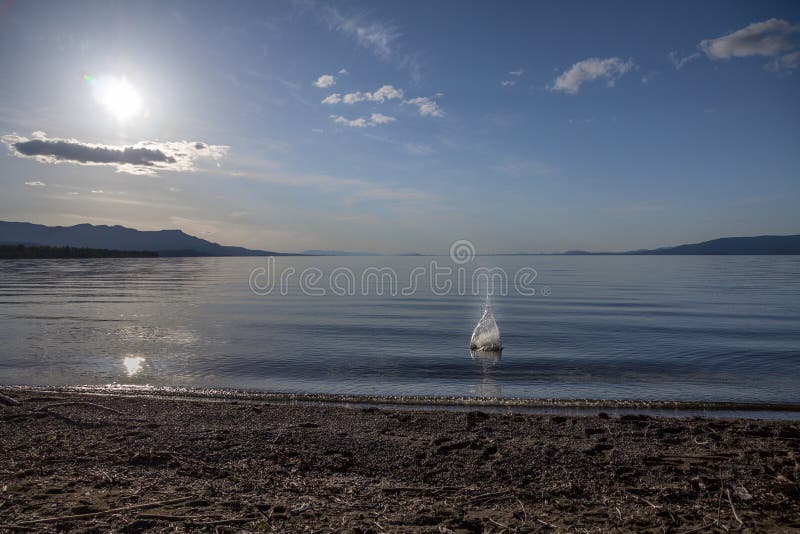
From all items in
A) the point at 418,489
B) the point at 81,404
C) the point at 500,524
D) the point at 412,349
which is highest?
the point at 500,524

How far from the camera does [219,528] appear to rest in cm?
495

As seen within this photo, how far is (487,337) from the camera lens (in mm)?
19156

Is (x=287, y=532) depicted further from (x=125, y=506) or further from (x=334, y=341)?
(x=334, y=341)

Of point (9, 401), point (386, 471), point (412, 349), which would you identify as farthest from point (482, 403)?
point (9, 401)

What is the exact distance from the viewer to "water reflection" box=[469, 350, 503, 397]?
517 inches

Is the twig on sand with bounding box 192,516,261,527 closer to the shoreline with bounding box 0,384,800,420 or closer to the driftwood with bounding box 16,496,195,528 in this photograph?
the driftwood with bounding box 16,496,195,528

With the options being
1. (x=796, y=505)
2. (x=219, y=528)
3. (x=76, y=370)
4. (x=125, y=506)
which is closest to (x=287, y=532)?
(x=219, y=528)

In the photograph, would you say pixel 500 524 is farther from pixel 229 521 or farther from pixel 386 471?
pixel 229 521

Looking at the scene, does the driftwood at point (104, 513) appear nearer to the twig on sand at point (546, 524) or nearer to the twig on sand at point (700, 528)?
the twig on sand at point (546, 524)

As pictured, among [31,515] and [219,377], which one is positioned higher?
[31,515]

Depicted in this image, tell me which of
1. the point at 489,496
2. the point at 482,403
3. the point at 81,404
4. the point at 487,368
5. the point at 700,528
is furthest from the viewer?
the point at 487,368

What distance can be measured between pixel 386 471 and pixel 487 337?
12.6m

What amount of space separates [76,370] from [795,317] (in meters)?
35.2

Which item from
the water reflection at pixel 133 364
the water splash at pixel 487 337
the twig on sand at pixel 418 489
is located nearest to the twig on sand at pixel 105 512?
the twig on sand at pixel 418 489
